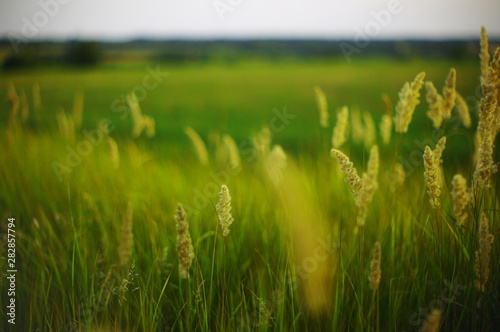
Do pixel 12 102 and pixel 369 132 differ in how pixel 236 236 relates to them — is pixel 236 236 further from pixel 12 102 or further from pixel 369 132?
pixel 12 102

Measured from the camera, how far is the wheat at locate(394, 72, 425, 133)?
745mm

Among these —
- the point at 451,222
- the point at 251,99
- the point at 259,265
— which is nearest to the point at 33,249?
the point at 259,265

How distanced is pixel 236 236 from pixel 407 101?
0.50 metres

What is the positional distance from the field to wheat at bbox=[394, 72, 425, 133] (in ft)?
0.34

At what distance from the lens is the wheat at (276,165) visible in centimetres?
89

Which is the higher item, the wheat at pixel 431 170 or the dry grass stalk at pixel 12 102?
the dry grass stalk at pixel 12 102

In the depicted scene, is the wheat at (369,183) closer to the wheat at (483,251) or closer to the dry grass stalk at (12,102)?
the wheat at (483,251)

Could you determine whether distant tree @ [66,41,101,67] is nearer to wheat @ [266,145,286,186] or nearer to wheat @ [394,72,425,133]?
wheat @ [266,145,286,186]

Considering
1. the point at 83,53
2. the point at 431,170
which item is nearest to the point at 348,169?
the point at 431,170

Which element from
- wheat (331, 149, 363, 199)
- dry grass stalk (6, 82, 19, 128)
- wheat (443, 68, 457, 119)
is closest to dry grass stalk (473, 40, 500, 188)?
wheat (443, 68, 457, 119)

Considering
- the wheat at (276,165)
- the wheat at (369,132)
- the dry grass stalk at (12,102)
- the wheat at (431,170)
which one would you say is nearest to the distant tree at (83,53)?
the dry grass stalk at (12,102)

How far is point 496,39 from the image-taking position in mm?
1061

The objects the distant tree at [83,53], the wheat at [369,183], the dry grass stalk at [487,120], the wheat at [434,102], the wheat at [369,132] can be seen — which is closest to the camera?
the wheat at [369,183]

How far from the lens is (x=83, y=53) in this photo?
154 centimetres
